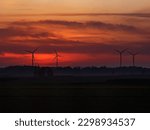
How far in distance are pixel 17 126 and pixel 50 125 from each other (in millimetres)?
1935

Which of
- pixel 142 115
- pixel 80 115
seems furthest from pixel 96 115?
pixel 142 115

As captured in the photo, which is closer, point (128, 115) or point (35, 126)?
point (35, 126)

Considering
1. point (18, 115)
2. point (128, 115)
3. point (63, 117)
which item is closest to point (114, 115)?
point (128, 115)

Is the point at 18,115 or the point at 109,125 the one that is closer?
the point at 109,125

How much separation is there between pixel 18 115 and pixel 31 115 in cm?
93

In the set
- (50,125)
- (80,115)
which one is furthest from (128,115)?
(50,125)

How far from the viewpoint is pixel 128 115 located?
31797mm

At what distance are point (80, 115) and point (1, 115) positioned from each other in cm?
491

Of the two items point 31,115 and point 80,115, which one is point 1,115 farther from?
point 80,115

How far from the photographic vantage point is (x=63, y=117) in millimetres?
31125

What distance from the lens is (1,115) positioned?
106 feet

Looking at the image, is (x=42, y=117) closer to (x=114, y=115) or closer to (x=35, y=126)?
(x=35, y=126)

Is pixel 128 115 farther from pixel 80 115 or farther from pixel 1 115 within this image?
pixel 1 115

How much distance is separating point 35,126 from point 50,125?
84 centimetres
